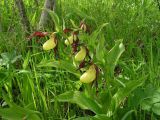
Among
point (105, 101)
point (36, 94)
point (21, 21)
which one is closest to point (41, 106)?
point (36, 94)

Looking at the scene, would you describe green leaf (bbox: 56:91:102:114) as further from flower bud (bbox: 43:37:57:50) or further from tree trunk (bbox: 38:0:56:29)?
tree trunk (bbox: 38:0:56:29)

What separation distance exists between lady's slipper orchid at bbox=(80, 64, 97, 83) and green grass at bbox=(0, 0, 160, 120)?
5 cm

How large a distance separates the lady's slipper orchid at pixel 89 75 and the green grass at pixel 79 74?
53 millimetres

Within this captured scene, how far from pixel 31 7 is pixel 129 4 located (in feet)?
3.06

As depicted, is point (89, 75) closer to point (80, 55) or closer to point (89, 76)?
point (89, 76)

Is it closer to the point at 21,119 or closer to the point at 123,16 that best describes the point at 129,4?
the point at 123,16

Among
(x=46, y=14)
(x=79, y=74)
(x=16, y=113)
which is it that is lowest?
(x=16, y=113)

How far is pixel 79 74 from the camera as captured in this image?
1717 millimetres

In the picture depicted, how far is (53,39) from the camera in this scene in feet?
5.34

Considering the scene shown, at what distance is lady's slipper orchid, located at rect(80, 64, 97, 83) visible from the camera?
147 cm

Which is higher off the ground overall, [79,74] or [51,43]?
[51,43]

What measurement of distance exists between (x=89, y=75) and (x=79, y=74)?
0.25 metres

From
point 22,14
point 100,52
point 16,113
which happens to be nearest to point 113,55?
point 100,52

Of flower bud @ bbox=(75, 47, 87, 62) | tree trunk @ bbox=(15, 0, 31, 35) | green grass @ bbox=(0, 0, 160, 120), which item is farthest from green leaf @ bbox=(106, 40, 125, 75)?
tree trunk @ bbox=(15, 0, 31, 35)
